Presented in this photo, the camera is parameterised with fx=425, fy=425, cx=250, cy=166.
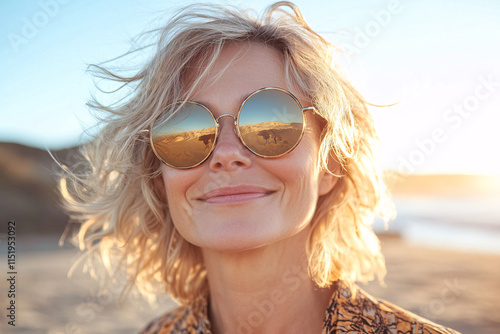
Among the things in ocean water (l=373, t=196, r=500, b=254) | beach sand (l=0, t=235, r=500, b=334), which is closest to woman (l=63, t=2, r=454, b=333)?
beach sand (l=0, t=235, r=500, b=334)

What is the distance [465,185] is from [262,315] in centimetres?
2209

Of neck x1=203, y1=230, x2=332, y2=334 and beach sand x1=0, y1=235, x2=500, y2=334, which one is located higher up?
neck x1=203, y1=230, x2=332, y2=334

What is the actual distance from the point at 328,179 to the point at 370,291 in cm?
518

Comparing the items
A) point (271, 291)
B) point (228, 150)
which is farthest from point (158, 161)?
point (271, 291)

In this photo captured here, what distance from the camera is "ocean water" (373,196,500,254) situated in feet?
35.9

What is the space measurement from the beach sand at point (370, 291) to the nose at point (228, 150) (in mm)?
4436

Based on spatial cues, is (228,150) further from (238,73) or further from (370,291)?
(370,291)

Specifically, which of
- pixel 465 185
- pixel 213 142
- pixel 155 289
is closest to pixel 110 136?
pixel 213 142

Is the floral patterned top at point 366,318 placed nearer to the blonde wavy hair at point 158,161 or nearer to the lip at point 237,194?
the blonde wavy hair at point 158,161

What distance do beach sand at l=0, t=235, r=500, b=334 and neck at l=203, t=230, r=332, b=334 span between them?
3.92 meters

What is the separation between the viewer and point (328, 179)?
246 centimetres

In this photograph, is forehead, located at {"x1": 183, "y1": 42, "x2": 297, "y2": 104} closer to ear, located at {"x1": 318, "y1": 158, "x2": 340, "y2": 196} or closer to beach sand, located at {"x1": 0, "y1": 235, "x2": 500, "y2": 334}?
ear, located at {"x1": 318, "y1": 158, "x2": 340, "y2": 196}

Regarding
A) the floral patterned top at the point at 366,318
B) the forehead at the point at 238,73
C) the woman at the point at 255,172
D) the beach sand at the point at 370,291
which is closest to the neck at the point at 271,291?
the woman at the point at 255,172

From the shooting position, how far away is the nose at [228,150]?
2.04m
